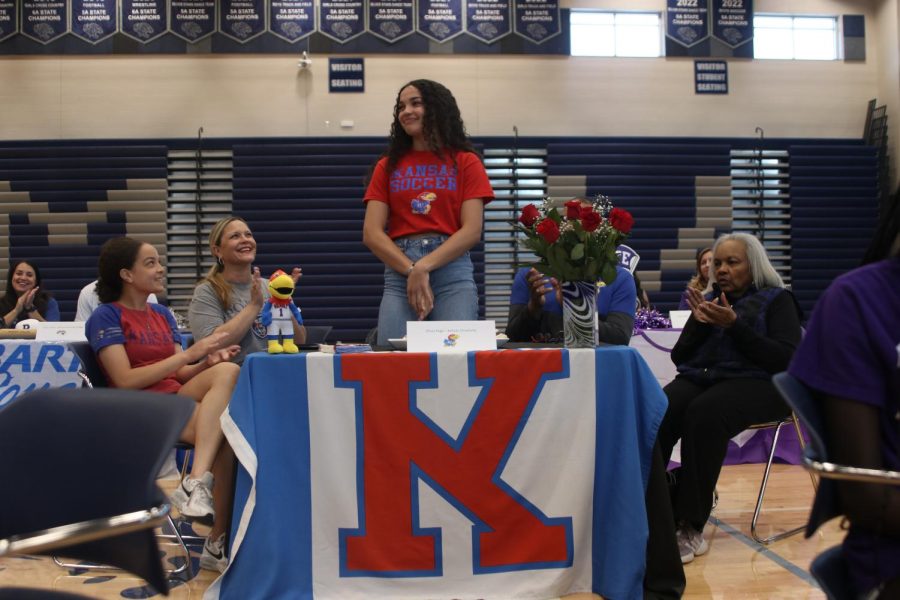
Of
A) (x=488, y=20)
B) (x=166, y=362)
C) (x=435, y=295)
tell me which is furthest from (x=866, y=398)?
(x=488, y=20)

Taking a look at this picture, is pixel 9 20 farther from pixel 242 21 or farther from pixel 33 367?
pixel 33 367

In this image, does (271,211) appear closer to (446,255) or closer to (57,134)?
(57,134)

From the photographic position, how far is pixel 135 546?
1.31 meters

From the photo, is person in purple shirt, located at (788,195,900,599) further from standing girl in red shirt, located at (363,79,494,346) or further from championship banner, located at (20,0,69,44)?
championship banner, located at (20,0,69,44)

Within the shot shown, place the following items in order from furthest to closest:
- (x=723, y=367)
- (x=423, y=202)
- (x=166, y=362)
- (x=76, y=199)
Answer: (x=76, y=199) < (x=723, y=367) < (x=166, y=362) < (x=423, y=202)

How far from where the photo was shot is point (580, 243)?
247 cm

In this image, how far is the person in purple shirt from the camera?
1.09 meters

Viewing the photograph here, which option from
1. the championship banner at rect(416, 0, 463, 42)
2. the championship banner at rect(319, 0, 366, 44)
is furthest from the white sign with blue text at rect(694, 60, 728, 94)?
the championship banner at rect(319, 0, 366, 44)

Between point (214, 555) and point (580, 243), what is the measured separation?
5.69 ft

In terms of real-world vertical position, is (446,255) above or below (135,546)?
above

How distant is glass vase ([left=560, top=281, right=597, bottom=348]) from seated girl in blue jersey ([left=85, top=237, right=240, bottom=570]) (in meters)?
1.29

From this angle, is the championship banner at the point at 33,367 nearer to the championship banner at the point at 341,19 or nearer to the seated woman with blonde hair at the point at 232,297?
the seated woman with blonde hair at the point at 232,297

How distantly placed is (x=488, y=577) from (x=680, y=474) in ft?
3.43

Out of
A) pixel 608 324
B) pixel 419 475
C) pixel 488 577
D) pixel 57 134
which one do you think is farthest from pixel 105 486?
pixel 57 134
